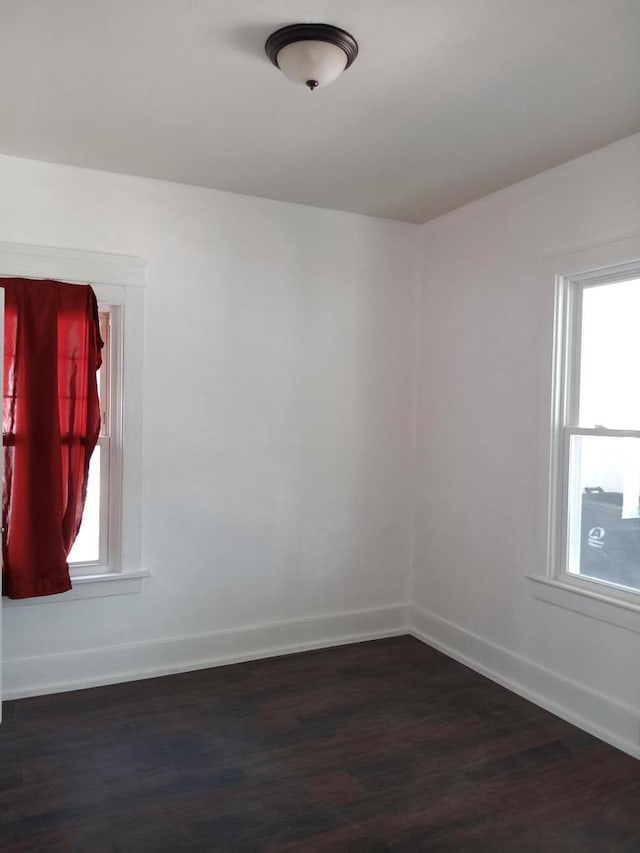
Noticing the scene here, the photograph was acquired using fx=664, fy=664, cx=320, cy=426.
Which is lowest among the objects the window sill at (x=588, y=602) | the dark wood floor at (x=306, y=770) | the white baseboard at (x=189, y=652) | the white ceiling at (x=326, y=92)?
the dark wood floor at (x=306, y=770)

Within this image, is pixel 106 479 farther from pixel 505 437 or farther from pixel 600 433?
pixel 600 433

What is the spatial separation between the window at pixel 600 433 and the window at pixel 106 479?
2377 millimetres

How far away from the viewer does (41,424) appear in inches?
133

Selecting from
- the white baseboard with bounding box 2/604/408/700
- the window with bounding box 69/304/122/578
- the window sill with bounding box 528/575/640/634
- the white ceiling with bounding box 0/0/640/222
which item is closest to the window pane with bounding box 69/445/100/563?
the window with bounding box 69/304/122/578

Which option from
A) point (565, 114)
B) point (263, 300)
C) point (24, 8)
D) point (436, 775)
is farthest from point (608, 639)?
point (24, 8)

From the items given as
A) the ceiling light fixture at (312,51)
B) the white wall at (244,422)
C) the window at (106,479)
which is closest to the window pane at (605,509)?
the white wall at (244,422)

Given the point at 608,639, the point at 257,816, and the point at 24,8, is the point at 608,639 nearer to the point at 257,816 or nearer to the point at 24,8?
the point at 257,816

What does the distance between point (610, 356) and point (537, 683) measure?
1.73 meters

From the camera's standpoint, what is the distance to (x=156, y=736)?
3061mm

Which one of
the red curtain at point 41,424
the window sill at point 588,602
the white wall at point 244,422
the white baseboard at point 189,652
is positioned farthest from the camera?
the white wall at point 244,422

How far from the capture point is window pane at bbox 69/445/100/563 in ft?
12.1

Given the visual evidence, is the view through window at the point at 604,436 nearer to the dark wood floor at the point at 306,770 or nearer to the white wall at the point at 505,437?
the white wall at the point at 505,437

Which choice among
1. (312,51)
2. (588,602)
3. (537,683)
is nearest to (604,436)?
(588,602)

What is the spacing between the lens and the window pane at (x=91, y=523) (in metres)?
3.69
